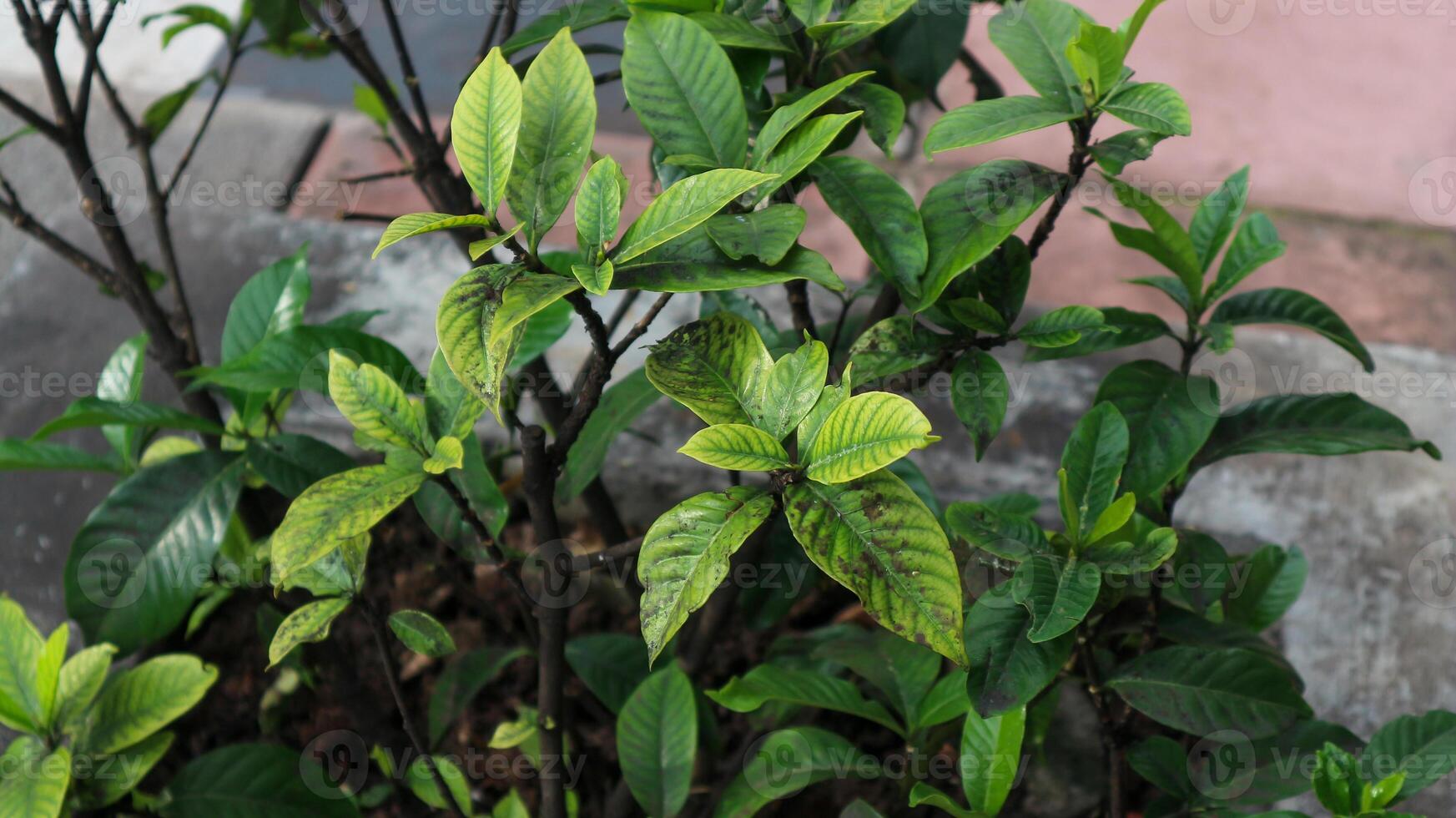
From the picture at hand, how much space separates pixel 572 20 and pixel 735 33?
0.14m

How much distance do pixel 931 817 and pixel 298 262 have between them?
84cm

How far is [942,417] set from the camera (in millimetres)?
1564

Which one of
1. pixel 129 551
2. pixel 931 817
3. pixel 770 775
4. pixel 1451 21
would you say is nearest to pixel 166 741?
pixel 129 551

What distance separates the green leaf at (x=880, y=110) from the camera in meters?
0.75

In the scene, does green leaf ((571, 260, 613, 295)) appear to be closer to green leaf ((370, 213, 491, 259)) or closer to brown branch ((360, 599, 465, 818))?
green leaf ((370, 213, 491, 259))

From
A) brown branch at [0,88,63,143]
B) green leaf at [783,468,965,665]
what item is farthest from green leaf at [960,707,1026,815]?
brown branch at [0,88,63,143]

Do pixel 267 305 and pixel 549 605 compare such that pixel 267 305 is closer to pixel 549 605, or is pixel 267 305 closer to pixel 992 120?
pixel 549 605

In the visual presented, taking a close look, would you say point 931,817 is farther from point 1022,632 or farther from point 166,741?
point 166,741

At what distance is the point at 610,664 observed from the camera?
1.14m

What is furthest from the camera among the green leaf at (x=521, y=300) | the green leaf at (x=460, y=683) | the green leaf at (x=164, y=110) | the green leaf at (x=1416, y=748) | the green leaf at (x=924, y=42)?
the green leaf at (x=164, y=110)

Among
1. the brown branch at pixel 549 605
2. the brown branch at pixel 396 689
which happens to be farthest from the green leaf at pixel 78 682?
the brown branch at pixel 549 605

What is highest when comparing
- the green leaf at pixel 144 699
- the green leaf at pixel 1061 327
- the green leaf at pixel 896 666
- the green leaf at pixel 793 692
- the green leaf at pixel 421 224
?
the green leaf at pixel 421 224

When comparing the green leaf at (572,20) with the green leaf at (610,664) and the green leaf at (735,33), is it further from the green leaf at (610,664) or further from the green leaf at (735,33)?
the green leaf at (610,664)

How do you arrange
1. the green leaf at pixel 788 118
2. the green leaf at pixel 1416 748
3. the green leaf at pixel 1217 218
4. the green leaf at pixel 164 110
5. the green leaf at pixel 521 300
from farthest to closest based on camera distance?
the green leaf at pixel 164 110 → the green leaf at pixel 1217 218 → the green leaf at pixel 1416 748 → the green leaf at pixel 788 118 → the green leaf at pixel 521 300
